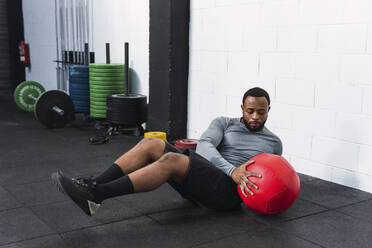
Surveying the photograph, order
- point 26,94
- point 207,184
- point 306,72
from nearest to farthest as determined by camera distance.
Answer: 1. point 207,184
2. point 306,72
3. point 26,94

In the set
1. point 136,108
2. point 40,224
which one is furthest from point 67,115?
point 40,224

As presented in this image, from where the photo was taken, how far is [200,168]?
208 centimetres

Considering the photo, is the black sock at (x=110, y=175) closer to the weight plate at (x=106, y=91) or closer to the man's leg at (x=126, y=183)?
the man's leg at (x=126, y=183)

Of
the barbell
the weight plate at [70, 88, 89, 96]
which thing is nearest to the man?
the barbell

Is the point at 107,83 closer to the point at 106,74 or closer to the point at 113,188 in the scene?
the point at 106,74

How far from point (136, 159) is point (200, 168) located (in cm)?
34

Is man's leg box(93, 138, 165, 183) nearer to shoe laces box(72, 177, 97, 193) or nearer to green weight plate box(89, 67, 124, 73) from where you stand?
shoe laces box(72, 177, 97, 193)

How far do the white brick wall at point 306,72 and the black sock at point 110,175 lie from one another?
1490 millimetres

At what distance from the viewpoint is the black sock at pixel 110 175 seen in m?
2.10

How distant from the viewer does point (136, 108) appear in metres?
4.32

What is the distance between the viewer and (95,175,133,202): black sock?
1.92 m

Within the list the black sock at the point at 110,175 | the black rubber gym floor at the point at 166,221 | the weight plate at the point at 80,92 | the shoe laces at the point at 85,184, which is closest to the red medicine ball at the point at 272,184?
the black rubber gym floor at the point at 166,221

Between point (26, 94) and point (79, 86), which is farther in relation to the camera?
point (26, 94)

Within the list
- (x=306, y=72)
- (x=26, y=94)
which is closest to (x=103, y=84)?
(x=26, y=94)
